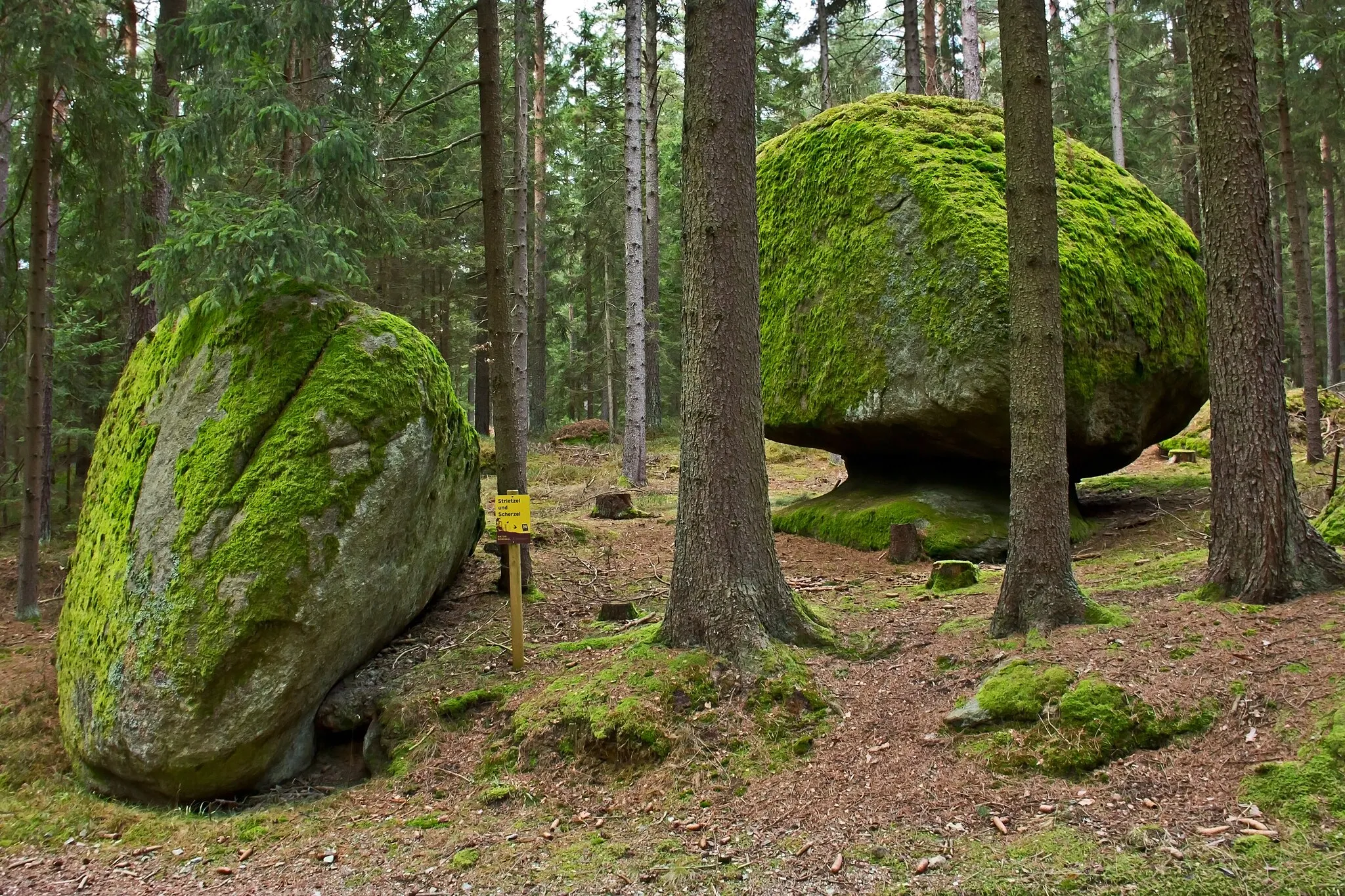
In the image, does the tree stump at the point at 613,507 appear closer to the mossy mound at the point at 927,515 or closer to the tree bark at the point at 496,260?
the mossy mound at the point at 927,515

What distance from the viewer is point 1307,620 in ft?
14.5

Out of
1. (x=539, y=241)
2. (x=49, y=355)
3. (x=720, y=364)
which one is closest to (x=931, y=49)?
(x=539, y=241)

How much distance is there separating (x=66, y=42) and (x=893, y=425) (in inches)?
360

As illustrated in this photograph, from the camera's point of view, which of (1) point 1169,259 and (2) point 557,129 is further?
(2) point 557,129

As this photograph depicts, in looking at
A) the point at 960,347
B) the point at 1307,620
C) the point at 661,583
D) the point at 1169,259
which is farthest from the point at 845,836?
the point at 1169,259

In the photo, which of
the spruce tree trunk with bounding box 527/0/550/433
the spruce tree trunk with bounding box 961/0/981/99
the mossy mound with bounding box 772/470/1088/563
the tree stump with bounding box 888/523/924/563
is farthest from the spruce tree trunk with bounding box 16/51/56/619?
the spruce tree trunk with bounding box 961/0/981/99

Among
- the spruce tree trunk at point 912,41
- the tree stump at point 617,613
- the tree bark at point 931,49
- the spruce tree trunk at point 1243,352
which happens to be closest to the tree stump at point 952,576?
the spruce tree trunk at point 1243,352

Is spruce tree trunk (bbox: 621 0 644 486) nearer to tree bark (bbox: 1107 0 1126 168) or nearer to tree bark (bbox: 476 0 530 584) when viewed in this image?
tree bark (bbox: 476 0 530 584)

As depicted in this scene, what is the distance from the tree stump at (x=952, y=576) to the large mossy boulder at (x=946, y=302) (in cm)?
166

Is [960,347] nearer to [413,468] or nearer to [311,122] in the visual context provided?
[413,468]

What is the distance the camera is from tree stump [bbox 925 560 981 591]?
276 inches

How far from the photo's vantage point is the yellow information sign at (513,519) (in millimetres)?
6012

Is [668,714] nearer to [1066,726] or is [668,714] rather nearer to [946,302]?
[1066,726]

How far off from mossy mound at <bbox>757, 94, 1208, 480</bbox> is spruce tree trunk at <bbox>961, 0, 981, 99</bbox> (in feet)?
18.2
